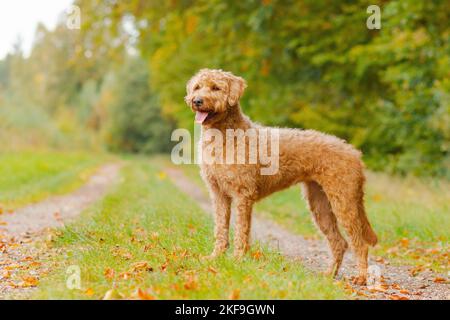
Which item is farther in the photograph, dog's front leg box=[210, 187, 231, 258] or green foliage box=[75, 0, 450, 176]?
green foliage box=[75, 0, 450, 176]

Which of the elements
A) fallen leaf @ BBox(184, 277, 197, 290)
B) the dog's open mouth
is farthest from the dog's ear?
fallen leaf @ BBox(184, 277, 197, 290)

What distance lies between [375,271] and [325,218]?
0.78m

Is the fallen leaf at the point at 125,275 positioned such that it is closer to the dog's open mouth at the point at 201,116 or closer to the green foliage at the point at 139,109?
the dog's open mouth at the point at 201,116

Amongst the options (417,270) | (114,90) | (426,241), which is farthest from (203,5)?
(114,90)

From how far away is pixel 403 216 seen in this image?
10.3 metres

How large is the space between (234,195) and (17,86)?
63.6 m

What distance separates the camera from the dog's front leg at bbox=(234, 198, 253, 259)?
5945 mm

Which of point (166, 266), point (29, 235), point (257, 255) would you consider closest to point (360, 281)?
point (257, 255)

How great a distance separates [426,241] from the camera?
881cm

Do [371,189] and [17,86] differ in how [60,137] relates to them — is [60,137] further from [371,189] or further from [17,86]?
[17,86]

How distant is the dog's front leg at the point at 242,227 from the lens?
19.5 feet

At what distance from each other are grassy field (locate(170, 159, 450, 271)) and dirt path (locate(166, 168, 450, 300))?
378 mm

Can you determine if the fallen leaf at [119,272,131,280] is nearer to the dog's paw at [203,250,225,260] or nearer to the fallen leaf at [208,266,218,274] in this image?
the fallen leaf at [208,266,218,274]

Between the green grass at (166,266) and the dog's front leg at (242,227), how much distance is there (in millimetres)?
151
